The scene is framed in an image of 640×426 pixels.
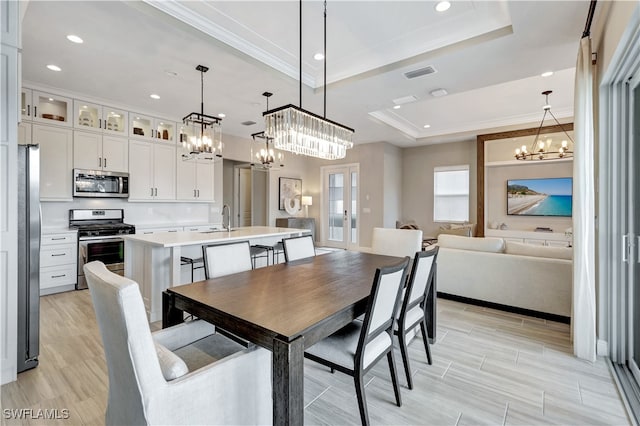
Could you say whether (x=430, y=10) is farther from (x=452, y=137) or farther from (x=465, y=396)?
(x=452, y=137)

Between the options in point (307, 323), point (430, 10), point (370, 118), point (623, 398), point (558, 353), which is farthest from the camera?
point (370, 118)

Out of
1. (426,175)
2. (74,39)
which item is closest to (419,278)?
(74,39)

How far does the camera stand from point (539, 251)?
3.38m

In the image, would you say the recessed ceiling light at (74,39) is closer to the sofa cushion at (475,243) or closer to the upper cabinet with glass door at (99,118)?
the upper cabinet with glass door at (99,118)

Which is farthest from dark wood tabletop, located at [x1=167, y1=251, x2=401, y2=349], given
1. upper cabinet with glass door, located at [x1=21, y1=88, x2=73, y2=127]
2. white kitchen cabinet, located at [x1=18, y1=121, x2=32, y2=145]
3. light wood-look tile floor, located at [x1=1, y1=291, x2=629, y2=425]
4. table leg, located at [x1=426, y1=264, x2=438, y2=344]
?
upper cabinet with glass door, located at [x1=21, y1=88, x2=73, y2=127]

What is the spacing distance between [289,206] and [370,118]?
3583mm

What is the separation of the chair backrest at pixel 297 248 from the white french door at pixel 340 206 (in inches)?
195

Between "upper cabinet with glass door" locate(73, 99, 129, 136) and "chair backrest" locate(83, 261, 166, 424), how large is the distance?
14.9ft

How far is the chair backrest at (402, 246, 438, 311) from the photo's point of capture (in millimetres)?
2000

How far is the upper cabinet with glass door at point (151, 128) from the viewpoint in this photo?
5042 millimetres

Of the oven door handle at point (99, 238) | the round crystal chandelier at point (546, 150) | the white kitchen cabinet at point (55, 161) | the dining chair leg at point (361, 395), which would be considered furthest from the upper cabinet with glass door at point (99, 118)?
the round crystal chandelier at point (546, 150)

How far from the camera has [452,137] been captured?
725 cm

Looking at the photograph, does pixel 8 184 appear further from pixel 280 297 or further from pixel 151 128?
pixel 151 128

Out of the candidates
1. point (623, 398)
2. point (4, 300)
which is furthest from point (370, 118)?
point (4, 300)
